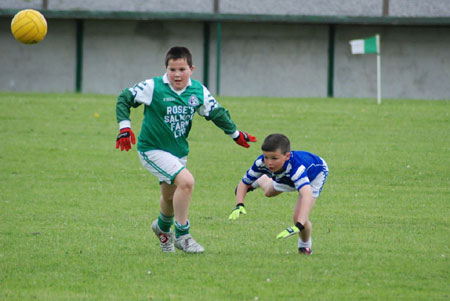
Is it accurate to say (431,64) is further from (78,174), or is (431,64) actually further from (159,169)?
(159,169)

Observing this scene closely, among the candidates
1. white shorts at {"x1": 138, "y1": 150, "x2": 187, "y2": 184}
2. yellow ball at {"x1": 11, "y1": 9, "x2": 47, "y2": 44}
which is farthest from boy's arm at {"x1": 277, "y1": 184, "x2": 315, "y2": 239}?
yellow ball at {"x1": 11, "y1": 9, "x2": 47, "y2": 44}

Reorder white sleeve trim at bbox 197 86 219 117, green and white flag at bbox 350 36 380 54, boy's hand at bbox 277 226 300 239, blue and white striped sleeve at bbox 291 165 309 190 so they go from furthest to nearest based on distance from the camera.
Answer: green and white flag at bbox 350 36 380 54 → white sleeve trim at bbox 197 86 219 117 → blue and white striped sleeve at bbox 291 165 309 190 → boy's hand at bbox 277 226 300 239

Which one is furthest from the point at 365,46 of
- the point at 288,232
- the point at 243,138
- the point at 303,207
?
the point at 288,232

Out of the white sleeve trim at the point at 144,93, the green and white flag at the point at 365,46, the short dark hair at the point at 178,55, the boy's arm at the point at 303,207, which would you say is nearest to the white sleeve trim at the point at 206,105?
the short dark hair at the point at 178,55

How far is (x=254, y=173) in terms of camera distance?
747cm

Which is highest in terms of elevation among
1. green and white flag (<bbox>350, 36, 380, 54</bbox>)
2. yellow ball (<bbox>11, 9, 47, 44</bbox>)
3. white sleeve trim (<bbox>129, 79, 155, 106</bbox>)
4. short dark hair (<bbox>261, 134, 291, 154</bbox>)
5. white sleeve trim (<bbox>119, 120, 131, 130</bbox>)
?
green and white flag (<bbox>350, 36, 380, 54</bbox>)

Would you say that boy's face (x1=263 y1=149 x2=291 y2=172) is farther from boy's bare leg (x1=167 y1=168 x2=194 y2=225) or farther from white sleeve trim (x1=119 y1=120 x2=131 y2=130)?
white sleeve trim (x1=119 y1=120 x2=131 y2=130)

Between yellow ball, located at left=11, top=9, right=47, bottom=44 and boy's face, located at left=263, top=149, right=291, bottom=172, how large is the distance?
473 cm

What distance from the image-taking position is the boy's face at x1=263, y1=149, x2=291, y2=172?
279 inches

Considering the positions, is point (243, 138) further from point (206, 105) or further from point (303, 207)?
point (303, 207)

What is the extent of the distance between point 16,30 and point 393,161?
7.75m

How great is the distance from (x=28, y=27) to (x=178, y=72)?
3.90 metres

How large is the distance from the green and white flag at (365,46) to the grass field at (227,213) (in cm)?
253

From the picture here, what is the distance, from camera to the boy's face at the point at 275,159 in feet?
23.3
